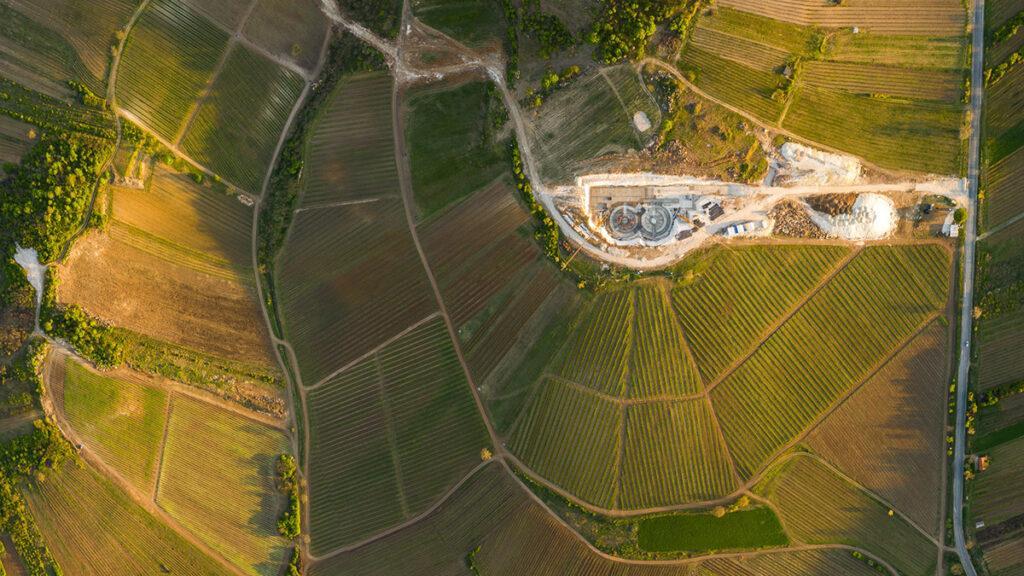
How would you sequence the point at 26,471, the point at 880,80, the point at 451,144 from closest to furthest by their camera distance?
1. the point at 880,80
2. the point at 451,144
3. the point at 26,471

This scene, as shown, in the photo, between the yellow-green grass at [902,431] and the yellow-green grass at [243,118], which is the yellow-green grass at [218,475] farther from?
the yellow-green grass at [902,431]

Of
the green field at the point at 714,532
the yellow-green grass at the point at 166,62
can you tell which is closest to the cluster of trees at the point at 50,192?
the yellow-green grass at the point at 166,62

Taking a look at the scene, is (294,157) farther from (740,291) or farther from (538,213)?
(740,291)

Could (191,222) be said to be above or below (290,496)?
above

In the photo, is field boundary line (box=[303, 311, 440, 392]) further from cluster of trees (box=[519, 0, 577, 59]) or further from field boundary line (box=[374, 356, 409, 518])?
cluster of trees (box=[519, 0, 577, 59])

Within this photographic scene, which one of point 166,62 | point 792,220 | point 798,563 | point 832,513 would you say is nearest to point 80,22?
point 166,62
